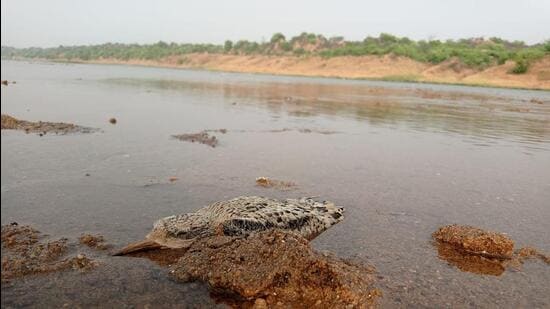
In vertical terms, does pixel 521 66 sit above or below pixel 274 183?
above

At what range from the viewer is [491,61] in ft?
193

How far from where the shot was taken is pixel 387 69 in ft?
214

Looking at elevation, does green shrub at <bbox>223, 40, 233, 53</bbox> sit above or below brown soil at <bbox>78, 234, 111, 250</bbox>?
above

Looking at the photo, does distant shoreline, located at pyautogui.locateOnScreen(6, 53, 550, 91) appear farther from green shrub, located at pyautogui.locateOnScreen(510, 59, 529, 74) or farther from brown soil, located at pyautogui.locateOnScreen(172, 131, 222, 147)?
brown soil, located at pyautogui.locateOnScreen(172, 131, 222, 147)

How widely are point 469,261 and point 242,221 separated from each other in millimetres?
2715

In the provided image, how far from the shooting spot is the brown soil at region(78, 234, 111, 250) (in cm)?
491

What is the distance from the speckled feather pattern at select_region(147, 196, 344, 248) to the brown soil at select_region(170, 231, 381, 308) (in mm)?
618

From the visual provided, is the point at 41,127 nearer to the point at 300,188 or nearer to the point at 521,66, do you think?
the point at 300,188

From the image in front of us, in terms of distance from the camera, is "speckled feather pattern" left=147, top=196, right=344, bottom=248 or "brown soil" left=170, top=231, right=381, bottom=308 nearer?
"brown soil" left=170, top=231, right=381, bottom=308

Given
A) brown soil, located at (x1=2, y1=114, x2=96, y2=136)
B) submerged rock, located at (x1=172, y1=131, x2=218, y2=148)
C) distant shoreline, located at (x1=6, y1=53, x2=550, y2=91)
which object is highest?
distant shoreline, located at (x1=6, y1=53, x2=550, y2=91)

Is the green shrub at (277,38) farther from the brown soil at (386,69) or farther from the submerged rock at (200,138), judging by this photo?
the submerged rock at (200,138)

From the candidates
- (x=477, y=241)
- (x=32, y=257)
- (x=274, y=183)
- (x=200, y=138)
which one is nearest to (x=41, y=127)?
(x=200, y=138)

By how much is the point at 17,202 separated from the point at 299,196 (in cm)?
416

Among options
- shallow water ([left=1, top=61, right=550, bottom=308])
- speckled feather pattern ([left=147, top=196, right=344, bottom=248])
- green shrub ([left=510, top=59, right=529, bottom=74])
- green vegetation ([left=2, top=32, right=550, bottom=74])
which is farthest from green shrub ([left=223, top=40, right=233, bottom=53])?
speckled feather pattern ([left=147, top=196, right=344, bottom=248])
